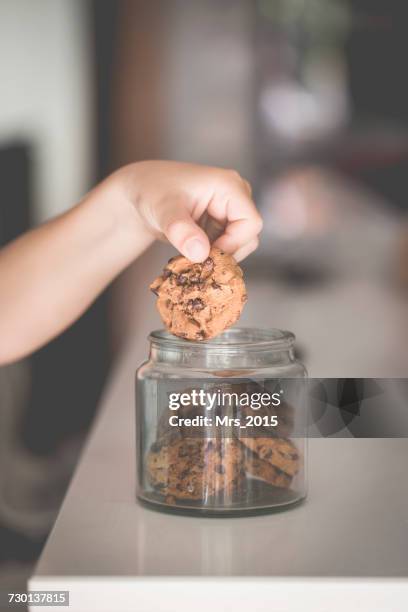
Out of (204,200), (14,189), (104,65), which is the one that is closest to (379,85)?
(104,65)

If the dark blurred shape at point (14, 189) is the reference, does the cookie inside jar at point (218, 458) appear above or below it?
below

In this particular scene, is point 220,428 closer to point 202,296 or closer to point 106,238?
point 202,296

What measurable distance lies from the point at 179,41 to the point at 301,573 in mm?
3120

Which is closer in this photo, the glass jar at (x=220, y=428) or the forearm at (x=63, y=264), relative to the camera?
the glass jar at (x=220, y=428)

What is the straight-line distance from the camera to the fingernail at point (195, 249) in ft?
2.03

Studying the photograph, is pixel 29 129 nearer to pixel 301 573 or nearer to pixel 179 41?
pixel 179 41

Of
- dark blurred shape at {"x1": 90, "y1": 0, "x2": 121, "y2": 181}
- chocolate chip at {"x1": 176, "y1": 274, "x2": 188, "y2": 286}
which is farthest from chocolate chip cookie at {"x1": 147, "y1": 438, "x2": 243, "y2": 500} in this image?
dark blurred shape at {"x1": 90, "y1": 0, "x2": 121, "y2": 181}

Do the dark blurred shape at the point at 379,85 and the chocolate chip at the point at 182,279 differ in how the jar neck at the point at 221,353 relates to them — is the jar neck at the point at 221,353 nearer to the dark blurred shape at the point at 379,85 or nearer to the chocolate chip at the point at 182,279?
the chocolate chip at the point at 182,279

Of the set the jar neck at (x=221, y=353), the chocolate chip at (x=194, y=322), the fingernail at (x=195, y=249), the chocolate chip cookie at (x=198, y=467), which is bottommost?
the chocolate chip cookie at (x=198, y=467)

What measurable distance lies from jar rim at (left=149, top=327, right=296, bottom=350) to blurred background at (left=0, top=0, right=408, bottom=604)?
140 cm

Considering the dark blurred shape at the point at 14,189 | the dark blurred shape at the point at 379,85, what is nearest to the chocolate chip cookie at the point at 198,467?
the dark blurred shape at the point at 14,189

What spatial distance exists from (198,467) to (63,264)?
39 centimetres

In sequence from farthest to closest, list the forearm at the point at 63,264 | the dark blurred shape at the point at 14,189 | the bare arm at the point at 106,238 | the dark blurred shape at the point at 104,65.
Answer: the dark blurred shape at the point at 104,65 → the dark blurred shape at the point at 14,189 → the forearm at the point at 63,264 → the bare arm at the point at 106,238

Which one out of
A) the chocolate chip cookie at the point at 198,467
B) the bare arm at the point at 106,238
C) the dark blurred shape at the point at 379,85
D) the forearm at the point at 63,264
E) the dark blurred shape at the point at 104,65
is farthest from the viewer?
the dark blurred shape at the point at 379,85
